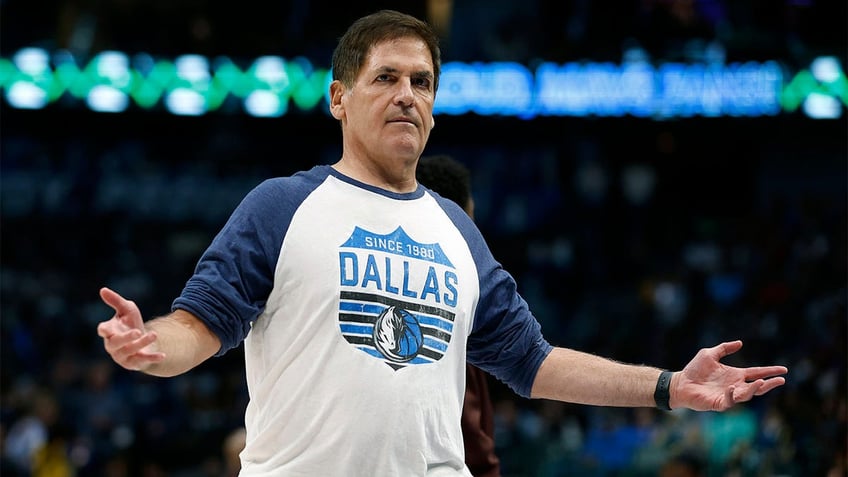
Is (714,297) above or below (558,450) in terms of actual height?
above

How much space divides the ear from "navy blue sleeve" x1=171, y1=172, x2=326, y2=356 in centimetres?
31

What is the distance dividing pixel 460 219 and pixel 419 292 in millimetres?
425

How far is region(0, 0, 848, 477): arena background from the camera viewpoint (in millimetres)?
12086

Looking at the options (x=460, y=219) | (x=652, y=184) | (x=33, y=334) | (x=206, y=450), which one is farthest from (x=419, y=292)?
(x=652, y=184)

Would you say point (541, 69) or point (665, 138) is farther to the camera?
point (665, 138)

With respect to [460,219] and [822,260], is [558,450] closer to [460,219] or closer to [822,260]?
[822,260]

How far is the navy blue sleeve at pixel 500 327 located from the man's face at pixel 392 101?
32cm

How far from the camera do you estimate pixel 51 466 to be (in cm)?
1170

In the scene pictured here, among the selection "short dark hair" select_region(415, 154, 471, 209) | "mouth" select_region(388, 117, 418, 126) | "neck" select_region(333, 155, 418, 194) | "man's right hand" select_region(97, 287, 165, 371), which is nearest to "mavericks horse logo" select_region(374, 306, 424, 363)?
"neck" select_region(333, 155, 418, 194)

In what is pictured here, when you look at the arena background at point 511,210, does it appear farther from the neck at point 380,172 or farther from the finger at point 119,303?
the finger at point 119,303

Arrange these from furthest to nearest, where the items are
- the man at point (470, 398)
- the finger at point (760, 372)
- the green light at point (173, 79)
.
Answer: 1. the green light at point (173, 79)
2. the man at point (470, 398)
3. the finger at point (760, 372)

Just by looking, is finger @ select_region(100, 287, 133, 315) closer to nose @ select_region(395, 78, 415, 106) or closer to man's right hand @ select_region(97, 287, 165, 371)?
man's right hand @ select_region(97, 287, 165, 371)

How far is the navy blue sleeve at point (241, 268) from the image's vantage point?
2912mm

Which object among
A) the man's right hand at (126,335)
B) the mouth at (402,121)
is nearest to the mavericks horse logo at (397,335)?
the mouth at (402,121)
